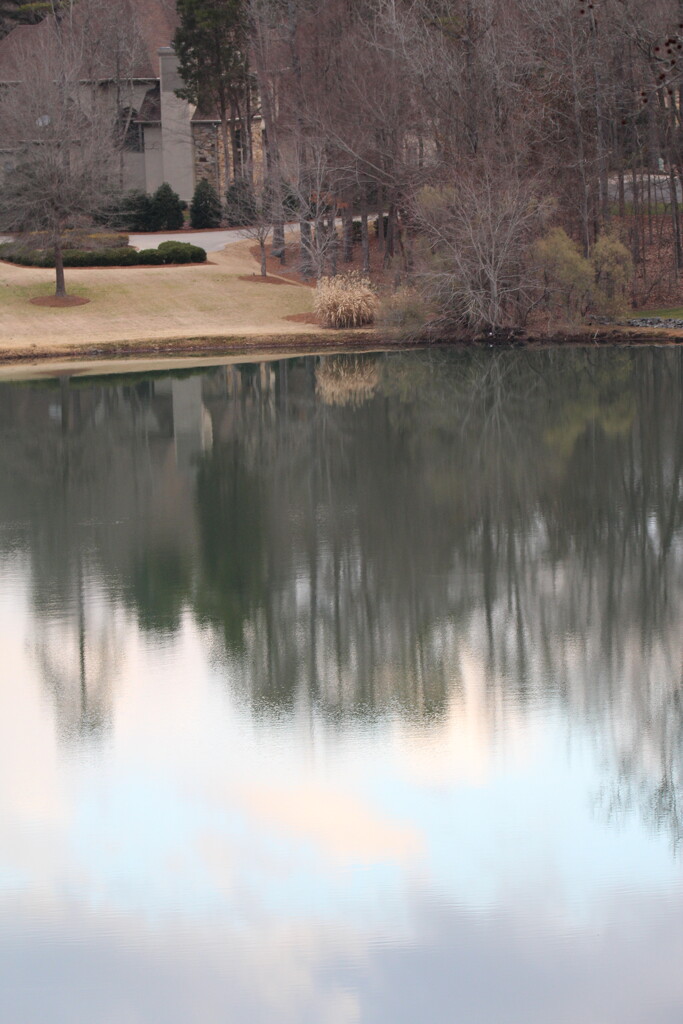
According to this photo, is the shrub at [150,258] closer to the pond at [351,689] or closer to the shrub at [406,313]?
the shrub at [406,313]

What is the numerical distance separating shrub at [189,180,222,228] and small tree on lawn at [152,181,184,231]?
0.64m

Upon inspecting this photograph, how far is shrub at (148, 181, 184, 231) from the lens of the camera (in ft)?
182

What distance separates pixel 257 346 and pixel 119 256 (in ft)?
43.7

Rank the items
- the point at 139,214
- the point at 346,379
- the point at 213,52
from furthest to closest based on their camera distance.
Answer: the point at 139,214 → the point at 213,52 → the point at 346,379

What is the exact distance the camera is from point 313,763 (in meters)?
8.51

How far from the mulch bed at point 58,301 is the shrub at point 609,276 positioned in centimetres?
1642

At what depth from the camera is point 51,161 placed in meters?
40.9

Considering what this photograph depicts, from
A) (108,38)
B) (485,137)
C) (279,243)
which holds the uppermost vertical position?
(108,38)

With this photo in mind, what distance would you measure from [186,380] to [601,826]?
23353 mm

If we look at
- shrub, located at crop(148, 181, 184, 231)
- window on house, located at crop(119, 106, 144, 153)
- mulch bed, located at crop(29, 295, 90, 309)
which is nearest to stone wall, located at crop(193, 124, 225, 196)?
window on house, located at crop(119, 106, 144, 153)

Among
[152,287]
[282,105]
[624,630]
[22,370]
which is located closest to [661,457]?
[624,630]

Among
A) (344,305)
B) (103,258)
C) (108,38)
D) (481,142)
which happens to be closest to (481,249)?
(481,142)

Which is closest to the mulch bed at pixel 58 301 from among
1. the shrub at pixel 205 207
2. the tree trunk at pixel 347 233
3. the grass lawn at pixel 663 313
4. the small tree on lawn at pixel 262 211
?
the small tree on lawn at pixel 262 211

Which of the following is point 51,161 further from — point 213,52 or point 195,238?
point 213,52
